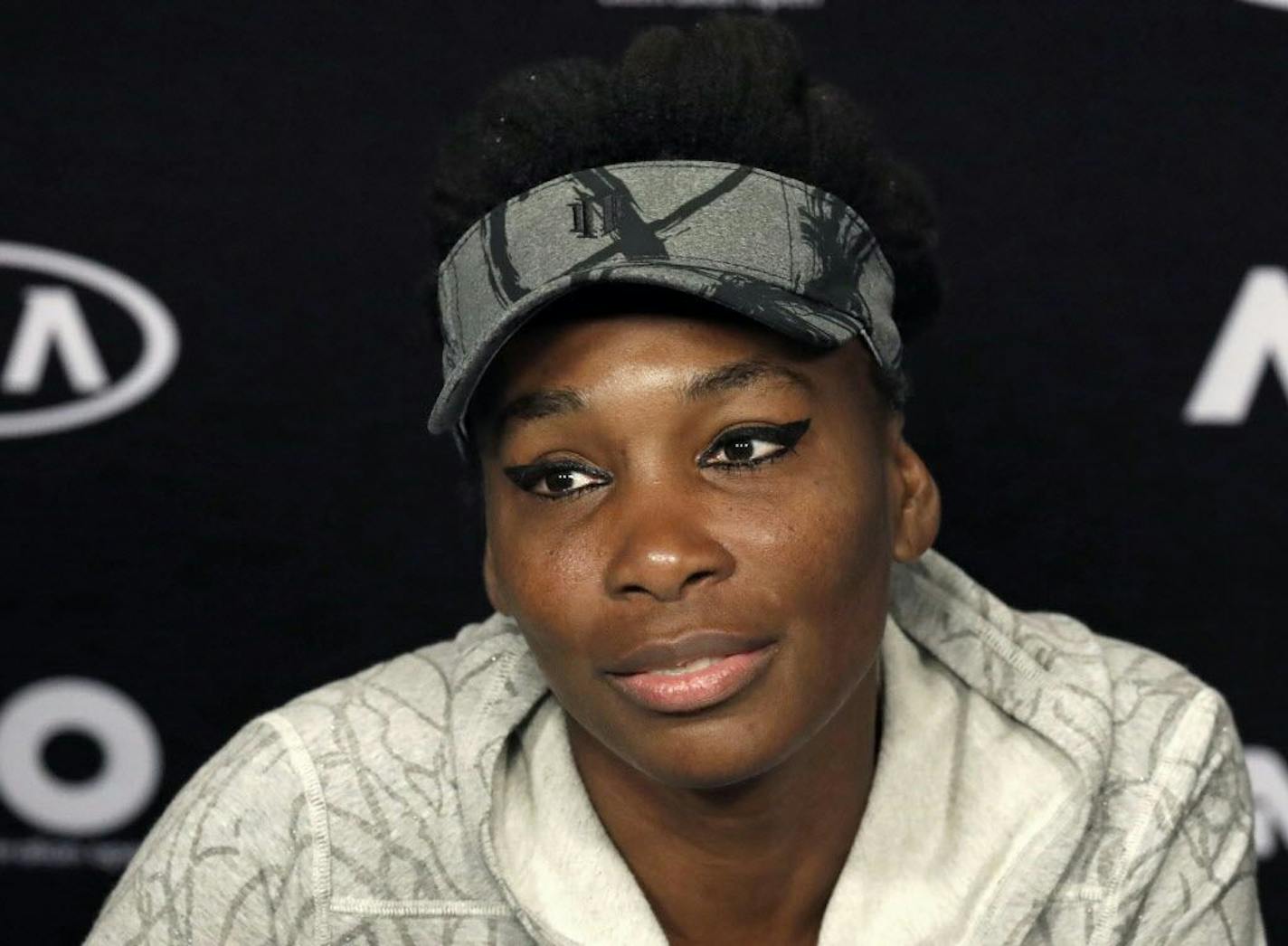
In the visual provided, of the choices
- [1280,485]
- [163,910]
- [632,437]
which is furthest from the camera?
[1280,485]

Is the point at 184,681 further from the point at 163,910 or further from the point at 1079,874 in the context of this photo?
the point at 1079,874

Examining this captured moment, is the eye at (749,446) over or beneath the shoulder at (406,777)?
over

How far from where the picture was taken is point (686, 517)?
1.16 metres

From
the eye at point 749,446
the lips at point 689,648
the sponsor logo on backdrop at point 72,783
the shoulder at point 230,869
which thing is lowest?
the sponsor logo on backdrop at point 72,783

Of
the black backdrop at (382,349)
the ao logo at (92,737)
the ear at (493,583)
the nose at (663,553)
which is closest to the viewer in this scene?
the nose at (663,553)

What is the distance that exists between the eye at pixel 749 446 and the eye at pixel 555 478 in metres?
0.07

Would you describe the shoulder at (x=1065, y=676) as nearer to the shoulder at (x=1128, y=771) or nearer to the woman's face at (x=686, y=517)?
the shoulder at (x=1128, y=771)

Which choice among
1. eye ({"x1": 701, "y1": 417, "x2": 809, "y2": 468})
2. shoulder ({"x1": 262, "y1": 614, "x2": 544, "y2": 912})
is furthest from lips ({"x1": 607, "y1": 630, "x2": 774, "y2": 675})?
shoulder ({"x1": 262, "y1": 614, "x2": 544, "y2": 912})

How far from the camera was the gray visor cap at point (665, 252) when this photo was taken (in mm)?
1153

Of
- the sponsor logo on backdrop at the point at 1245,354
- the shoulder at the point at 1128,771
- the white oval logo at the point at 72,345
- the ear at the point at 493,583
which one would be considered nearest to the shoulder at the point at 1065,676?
the shoulder at the point at 1128,771

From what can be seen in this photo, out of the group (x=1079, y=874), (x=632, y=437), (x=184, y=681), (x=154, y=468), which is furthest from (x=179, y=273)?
(x=1079, y=874)

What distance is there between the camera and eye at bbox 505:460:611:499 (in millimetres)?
1197

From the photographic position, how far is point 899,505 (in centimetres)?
133

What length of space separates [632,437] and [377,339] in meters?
0.70
